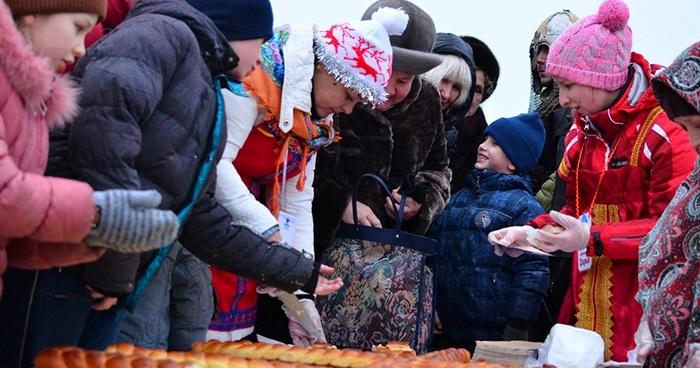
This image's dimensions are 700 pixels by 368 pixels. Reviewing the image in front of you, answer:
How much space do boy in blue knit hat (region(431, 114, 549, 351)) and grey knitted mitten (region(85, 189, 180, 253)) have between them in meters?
2.41

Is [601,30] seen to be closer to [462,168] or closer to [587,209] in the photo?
[587,209]

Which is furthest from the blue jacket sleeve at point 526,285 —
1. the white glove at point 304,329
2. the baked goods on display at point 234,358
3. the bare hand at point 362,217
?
the baked goods on display at point 234,358

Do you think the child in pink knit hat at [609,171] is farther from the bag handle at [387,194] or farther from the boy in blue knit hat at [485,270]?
the bag handle at [387,194]

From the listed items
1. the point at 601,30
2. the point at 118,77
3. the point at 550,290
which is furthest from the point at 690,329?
the point at 550,290

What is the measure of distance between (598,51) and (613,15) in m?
0.16

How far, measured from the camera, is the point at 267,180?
282cm

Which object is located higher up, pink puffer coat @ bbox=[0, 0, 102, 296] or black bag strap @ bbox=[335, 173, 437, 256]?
pink puffer coat @ bbox=[0, 0, 102, 296]

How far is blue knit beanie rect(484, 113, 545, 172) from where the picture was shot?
4.04 meters

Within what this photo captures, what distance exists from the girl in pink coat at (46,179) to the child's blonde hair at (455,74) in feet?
8.40

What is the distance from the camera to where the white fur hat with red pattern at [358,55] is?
106 inches

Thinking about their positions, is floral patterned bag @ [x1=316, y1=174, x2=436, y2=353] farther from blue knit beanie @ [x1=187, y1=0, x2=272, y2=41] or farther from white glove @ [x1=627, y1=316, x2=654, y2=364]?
blue knit beanie @ [x1=187, y1=0, x2=272, y2=41]

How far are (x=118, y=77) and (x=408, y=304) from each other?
1.82 metres

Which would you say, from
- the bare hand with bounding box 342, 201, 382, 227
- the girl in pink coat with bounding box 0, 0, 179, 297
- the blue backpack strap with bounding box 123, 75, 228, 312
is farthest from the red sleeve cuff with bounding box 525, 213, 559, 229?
the girl in pink coat with bounding box 0, 0, 179, 297

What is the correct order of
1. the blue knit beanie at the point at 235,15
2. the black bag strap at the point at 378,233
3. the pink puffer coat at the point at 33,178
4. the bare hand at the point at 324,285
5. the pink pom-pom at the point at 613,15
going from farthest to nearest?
the pink pom-pom at the point at 613,15
the black bag strap at the point at 378,233
the bare hand at the point at 324,285
the blue knit beanie at the point at 235,15
the pink puffer coat at the point at 33,178
